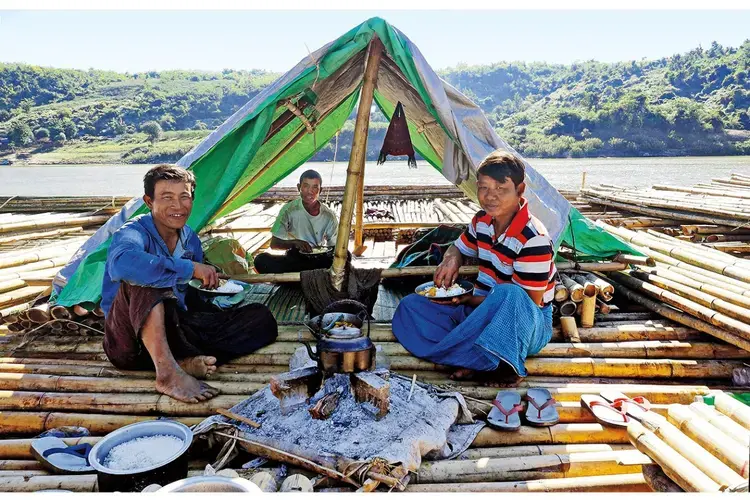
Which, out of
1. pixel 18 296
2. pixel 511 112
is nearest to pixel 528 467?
pixel 18 296

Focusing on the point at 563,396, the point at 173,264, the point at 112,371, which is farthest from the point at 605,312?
the point at 112,371

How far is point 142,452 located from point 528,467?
167 centimetres

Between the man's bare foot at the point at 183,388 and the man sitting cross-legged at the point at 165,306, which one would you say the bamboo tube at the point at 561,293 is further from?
the man's bare foot at the point at 183,388

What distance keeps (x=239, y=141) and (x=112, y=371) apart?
172cm

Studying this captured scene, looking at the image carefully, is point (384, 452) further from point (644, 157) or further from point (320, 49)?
point (644, 157)

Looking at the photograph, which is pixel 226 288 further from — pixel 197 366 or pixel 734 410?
pixel 734 410

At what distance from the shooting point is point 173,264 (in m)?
2.69

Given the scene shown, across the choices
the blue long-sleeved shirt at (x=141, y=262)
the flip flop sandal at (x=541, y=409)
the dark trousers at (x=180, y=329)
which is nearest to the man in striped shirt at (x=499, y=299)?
the flip flop sandal at (x=541, y=409)

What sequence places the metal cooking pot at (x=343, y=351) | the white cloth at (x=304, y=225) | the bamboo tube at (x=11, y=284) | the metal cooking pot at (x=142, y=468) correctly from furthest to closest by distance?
the white cloth at (x=304, y=225) < the bamboo tube at (x=11, y=284) < the metal cooking pot at (x=343, y=351) < the metal cooking pot at (x=142, y=468)

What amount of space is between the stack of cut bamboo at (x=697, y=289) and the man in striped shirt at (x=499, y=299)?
3.97ft

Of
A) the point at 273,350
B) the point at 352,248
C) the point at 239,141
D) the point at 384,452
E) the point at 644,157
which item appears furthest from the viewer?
the point at 644,157

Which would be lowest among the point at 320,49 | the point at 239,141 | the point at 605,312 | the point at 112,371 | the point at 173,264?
the point at 112,371

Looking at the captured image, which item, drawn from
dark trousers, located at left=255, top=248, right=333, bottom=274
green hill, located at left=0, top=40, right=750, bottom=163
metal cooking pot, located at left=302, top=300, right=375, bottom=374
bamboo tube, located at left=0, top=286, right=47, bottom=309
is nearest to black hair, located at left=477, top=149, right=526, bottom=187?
metal cooking pot, located at left=302, top=300, right=375, bottom=374

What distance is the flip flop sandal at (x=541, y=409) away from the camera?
8.35 ft
